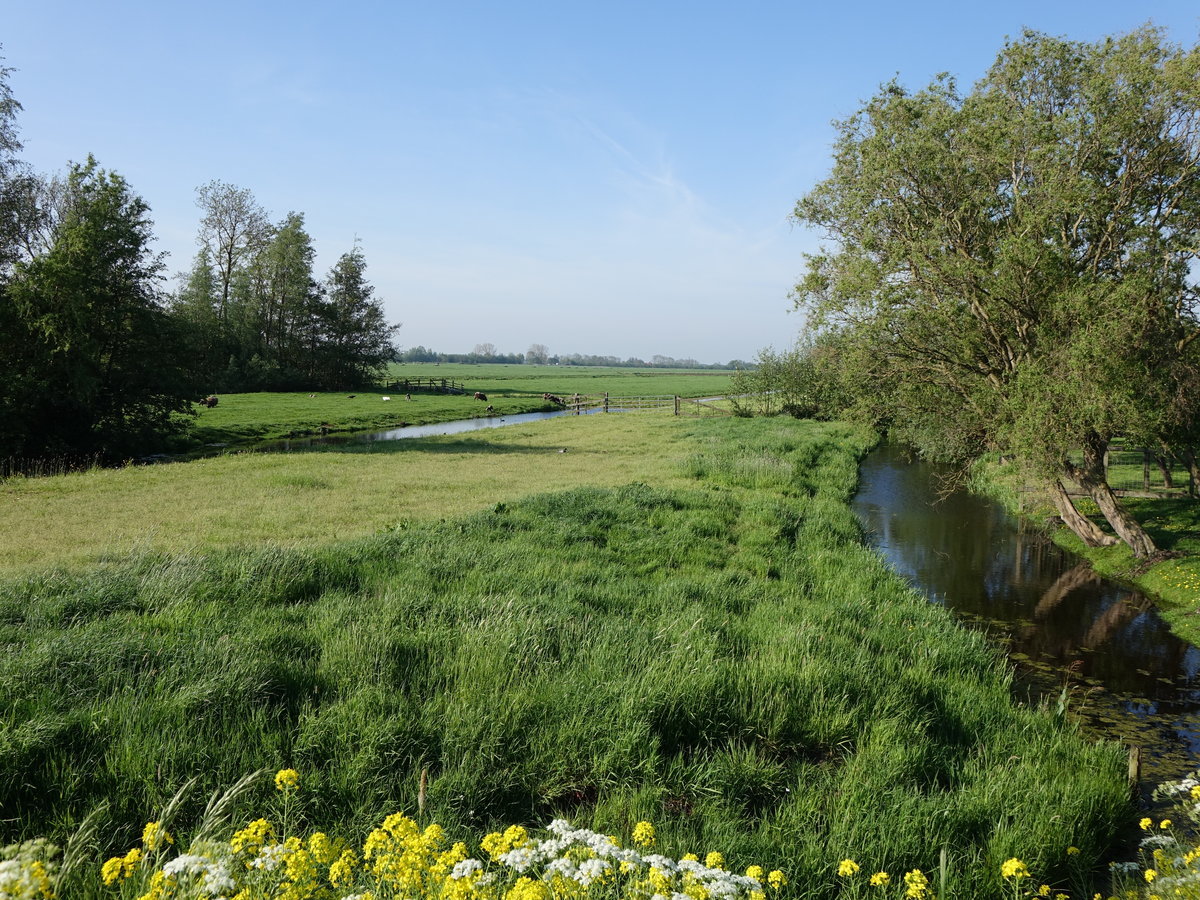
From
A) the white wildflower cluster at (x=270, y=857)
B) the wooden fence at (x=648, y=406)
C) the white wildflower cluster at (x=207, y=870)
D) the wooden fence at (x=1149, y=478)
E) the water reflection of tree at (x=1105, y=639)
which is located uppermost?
the wooden fence at (x=648, y=406)

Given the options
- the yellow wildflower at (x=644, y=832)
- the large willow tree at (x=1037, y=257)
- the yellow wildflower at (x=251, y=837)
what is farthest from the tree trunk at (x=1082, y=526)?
the yellow wildflower at (x=251, y=837)

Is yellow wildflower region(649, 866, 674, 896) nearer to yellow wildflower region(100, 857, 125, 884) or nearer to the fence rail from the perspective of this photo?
yellow wildflower region(100, 857, 125, 884)

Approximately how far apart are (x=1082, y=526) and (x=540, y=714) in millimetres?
16431

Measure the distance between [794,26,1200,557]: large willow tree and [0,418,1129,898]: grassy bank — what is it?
691 centimetres

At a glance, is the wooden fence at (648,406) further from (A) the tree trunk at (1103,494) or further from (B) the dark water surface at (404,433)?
(A) the tree trunk at (1103,494)

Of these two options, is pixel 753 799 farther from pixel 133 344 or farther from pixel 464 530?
pixel 133 344

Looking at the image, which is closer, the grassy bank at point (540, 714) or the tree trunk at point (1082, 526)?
the grassy bank at point (540, 714)

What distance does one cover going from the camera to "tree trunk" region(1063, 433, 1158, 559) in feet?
50.2

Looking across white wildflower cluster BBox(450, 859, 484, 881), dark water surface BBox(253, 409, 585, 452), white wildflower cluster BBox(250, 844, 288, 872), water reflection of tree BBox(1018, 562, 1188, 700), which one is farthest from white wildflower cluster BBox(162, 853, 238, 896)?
dark water surface BBox(253, 409, 585, 452)

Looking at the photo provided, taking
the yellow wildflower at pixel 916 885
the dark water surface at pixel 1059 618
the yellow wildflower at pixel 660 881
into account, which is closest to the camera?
the yellow wildflower at pixel 660 881

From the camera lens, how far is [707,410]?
53.9 metres

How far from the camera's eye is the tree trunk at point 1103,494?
50.2 feet

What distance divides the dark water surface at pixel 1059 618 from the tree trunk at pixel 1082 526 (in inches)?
23.9

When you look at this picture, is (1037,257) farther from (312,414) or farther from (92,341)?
(312,414)
